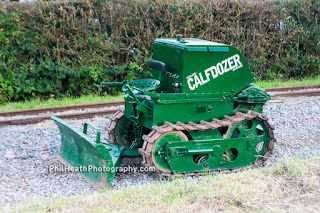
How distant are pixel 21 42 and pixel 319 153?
28.3 feet

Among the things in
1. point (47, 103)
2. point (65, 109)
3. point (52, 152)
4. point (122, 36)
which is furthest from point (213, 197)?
point (122, 36)

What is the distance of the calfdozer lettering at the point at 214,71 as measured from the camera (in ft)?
20.3

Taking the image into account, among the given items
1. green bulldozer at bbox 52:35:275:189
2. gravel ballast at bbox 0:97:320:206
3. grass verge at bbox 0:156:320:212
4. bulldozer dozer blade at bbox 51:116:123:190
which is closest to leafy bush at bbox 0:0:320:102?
gravel ballast at bbox 0:97:320:206

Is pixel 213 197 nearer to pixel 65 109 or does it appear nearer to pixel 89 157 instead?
pixel 89 157

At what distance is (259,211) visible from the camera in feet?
14.8

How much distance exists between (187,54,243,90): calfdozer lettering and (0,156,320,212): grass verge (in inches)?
57.0

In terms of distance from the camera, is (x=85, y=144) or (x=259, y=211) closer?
(x=259, y=211)

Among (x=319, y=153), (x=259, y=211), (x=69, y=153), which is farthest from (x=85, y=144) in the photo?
(x=319, y=153)

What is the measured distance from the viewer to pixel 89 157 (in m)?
6.21

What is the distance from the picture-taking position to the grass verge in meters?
4.66

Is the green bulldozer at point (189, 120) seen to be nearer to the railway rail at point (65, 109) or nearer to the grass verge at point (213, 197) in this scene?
the grass verge at point (213, 197)

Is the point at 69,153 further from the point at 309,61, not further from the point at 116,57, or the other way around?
the point at 309,61

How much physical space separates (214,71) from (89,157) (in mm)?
2222

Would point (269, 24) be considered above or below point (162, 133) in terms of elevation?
above
